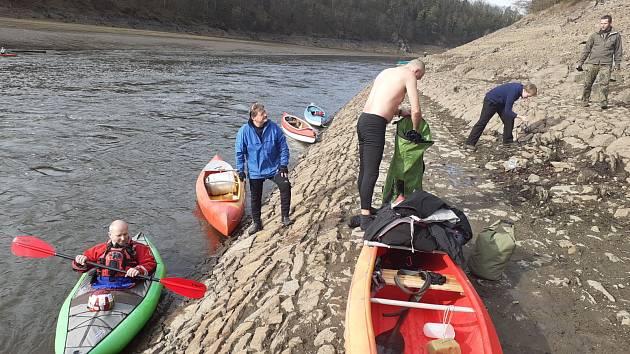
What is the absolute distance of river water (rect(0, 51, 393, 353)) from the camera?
6262 millimetres

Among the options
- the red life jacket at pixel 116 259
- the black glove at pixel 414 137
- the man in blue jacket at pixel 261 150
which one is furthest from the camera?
the man in blue jacket at pixel 261 150

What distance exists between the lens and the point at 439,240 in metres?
3.99

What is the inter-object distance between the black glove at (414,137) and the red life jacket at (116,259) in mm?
3746

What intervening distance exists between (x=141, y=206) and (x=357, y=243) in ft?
17.5

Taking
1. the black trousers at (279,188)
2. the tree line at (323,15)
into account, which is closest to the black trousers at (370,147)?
the black trousers at (279,188)

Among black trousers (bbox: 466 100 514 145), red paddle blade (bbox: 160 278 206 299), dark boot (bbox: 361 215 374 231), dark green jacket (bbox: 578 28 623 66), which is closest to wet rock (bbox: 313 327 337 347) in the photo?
dark boot (bbox: 361 215 374 231)

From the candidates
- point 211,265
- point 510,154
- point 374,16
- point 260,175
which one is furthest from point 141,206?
point 374,16

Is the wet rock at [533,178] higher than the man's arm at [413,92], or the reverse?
the man's arm at [413,92]

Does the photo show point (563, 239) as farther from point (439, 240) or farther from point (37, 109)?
point (37, 109)

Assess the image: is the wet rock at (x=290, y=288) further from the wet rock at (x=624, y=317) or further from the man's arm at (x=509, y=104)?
the man's arm at (x=509, y=104)

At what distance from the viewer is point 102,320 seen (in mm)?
4750

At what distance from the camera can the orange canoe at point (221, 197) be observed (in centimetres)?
757

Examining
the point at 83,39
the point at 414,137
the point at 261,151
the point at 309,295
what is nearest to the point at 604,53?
the point at 414,137

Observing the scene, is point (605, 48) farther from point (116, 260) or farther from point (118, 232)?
point (116, 260)
